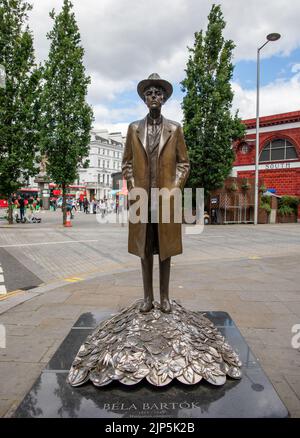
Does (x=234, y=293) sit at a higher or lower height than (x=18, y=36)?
lower

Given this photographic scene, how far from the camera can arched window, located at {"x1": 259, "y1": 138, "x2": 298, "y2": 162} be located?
29.8m

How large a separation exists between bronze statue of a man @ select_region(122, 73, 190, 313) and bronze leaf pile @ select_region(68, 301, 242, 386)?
0.83 ft

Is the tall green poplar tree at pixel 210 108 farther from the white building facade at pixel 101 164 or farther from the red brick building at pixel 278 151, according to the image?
the white building facade at pixel 101 164

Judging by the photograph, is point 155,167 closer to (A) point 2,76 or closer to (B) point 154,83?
(B) point 154,83

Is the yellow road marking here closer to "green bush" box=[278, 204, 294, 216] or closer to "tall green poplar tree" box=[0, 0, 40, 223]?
"tall green poplar tree" box=[0, 0, 40, 223]

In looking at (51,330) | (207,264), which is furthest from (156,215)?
(207,264)

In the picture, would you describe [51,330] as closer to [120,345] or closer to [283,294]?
[120,345]

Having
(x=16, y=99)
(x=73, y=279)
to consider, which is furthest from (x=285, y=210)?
(x=73, y=279)

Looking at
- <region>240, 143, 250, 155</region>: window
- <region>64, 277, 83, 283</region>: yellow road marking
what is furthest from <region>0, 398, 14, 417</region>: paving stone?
<region>240, 143, 250, 155</region>: window

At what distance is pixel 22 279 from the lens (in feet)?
25.3

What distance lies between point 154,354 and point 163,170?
→ 5.35ft

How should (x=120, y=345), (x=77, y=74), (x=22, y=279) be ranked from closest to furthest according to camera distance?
(x=120, y=345) < (x=22, y=279) < (x=77, y=74)
